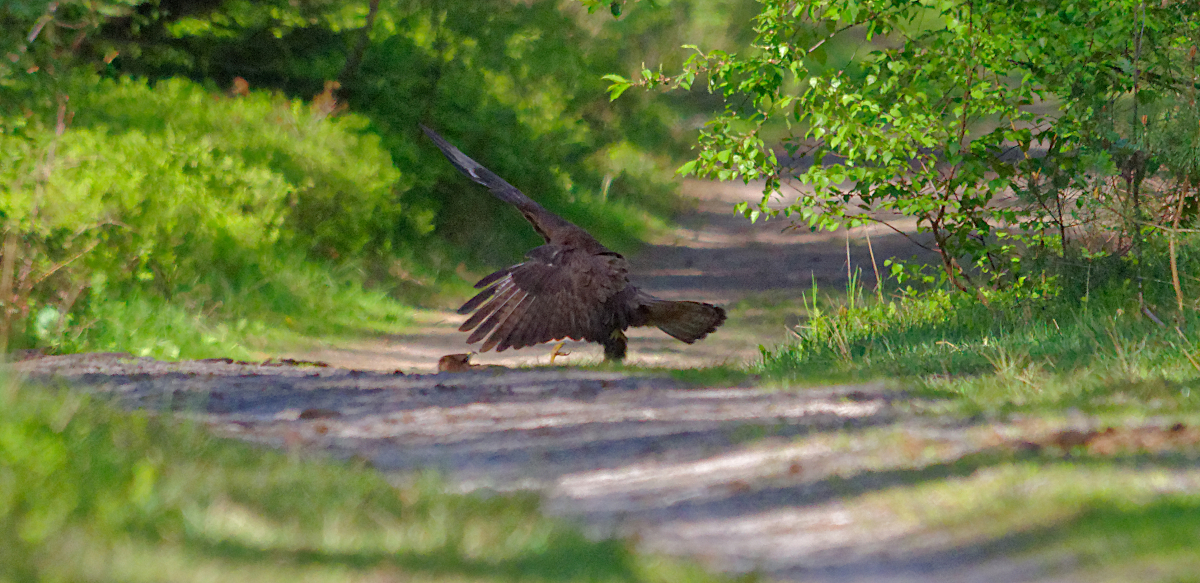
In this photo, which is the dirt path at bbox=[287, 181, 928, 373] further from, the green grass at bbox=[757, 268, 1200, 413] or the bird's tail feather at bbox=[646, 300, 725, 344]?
the green grass at bbox=[757, 268, 1200, 413]

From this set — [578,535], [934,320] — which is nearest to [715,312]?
[934,320]

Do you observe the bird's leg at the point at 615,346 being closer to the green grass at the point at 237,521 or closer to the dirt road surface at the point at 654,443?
the dirt road surface at the point at 654,443

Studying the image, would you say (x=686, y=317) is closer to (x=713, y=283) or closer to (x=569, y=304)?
(x=569, y=304)

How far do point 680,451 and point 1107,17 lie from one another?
523cm

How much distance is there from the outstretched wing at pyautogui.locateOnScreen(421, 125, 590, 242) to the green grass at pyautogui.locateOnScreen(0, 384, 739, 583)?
3.37m

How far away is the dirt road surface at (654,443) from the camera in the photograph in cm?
297

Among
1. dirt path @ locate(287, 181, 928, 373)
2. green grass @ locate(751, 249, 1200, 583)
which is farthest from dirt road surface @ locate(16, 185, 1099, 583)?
dirt path @ locate(287, 181, 928, 373)

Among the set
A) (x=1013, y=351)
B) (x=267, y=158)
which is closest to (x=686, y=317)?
(x=1013, y=351)

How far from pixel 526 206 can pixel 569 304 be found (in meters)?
0.95

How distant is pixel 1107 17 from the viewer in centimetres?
739

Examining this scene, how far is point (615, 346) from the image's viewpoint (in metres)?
7.02

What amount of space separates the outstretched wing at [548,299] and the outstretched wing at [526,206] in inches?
7.6

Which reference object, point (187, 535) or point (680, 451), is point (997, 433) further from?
point (187, 535)

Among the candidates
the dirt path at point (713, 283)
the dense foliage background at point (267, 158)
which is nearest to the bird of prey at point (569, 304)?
the dirt path at point (713, 283)
